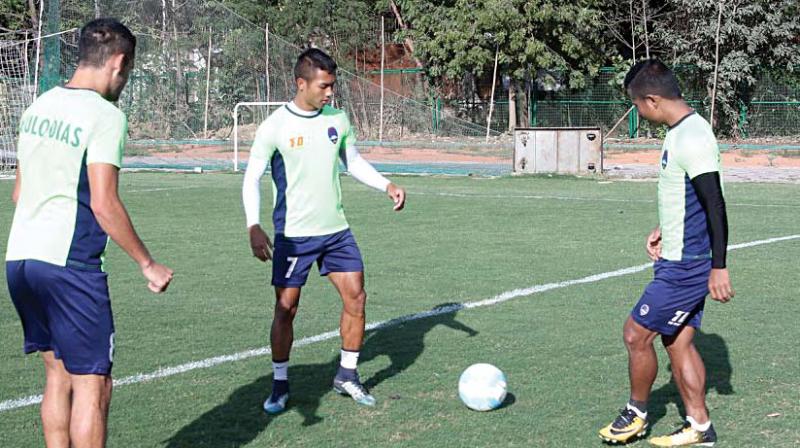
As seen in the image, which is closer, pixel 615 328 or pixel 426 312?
pixel 615 328

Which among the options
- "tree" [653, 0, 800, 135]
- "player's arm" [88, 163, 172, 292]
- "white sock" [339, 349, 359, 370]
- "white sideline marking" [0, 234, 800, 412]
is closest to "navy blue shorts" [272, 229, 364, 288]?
"white sock" [339, 349, 359, 370]

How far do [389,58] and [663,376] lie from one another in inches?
1478

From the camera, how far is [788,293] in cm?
933

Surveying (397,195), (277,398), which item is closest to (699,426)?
(397,195)

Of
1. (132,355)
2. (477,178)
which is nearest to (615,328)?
(132,355)

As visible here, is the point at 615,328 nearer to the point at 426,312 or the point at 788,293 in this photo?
the point at 426,312

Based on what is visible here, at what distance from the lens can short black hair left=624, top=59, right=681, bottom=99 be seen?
5.19 m

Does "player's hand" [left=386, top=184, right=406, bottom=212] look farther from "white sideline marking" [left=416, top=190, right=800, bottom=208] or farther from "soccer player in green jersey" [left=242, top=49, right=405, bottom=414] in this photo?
"white sideline marking" [left=416, top=190, right=800, bottom=208]

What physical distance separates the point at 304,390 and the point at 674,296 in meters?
2.31

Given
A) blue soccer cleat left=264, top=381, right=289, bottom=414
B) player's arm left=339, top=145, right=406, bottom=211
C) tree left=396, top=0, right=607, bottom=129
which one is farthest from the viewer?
tree left=396, top=0, right=607, bottom=129

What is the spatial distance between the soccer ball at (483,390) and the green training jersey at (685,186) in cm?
117

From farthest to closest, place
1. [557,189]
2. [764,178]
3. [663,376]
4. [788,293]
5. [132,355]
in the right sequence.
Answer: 1. [764,178]
2. [557,189]
3. [788,293]
4. [132,355]
5. [663,376]

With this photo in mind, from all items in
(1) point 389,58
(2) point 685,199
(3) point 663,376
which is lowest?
(3) point 663,376

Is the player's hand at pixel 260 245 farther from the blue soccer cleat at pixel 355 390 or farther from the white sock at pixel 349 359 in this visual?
the blue soccer cleat at pixel 355 390
